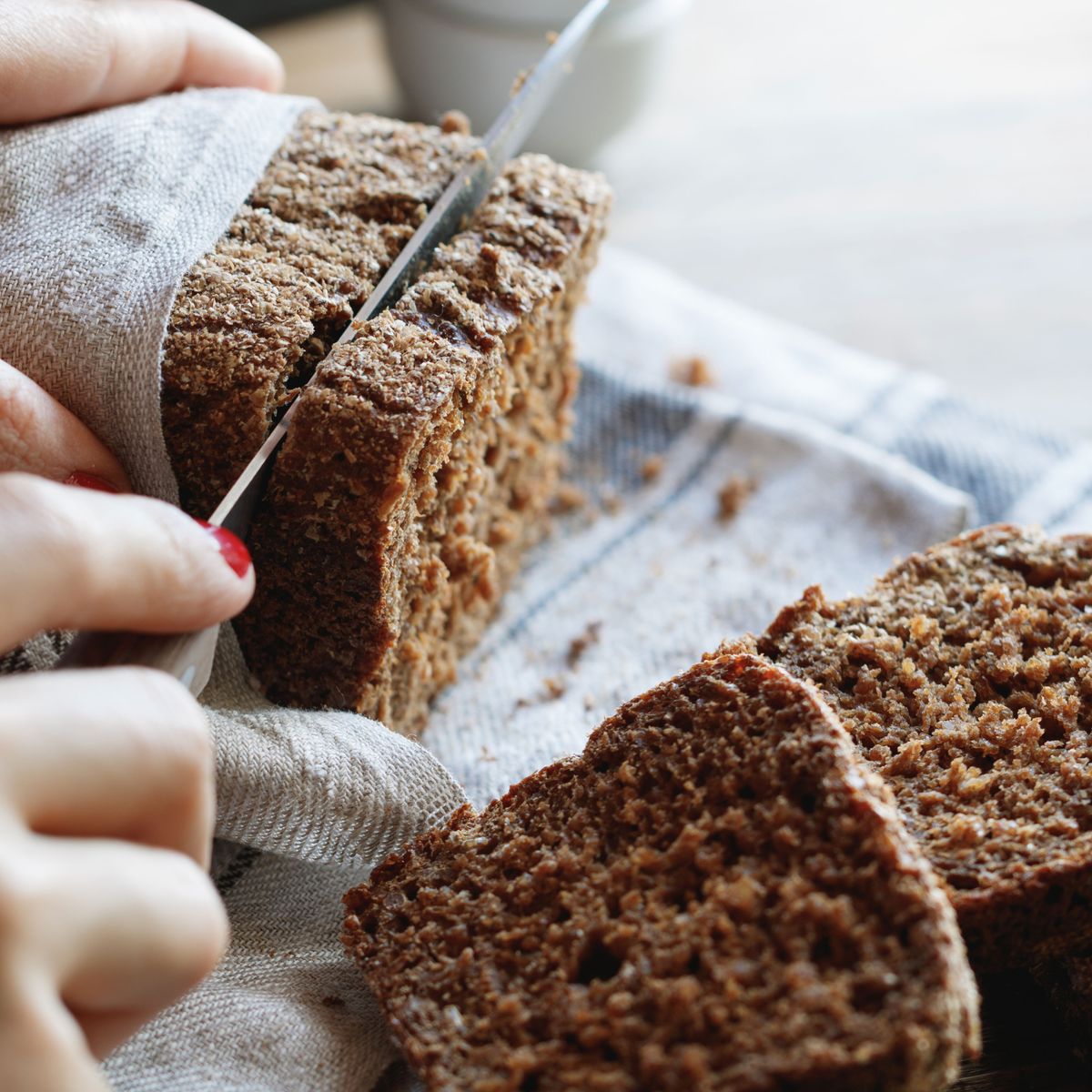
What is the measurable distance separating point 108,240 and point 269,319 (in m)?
0.32

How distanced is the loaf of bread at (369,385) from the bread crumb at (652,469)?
1.94 feet

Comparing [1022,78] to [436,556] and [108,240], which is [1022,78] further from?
[108,240]

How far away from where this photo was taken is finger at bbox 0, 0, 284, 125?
2350 mm

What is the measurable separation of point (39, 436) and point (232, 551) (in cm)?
46

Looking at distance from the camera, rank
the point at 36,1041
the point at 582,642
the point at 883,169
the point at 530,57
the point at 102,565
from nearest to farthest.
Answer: the point at 36,1041 < the point at 102,565 < the point at 582,642 < the point at 530,57 < the point at 883,169

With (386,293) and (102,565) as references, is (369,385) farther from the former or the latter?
(102,565)

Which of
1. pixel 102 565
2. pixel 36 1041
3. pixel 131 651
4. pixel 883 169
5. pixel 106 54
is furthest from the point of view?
pixel 883 169

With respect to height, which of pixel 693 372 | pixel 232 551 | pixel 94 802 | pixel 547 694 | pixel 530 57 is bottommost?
pixel 547 694

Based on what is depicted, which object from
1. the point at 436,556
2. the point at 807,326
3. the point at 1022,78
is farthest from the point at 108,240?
the point at 1022,78

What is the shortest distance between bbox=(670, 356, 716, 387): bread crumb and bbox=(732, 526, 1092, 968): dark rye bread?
118cm

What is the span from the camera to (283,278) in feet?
7.16

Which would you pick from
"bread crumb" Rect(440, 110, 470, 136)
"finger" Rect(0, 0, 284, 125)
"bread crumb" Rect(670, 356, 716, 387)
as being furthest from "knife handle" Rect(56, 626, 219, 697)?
"bread crumb" Rect(670, 356, 716, 387)

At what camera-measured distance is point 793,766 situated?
1.84m

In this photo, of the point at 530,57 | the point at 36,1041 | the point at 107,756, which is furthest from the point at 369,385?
the point at 530,57
